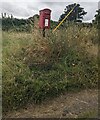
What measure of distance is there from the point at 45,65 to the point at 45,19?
5.16 ft

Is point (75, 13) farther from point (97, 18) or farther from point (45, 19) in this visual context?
point (45, 19)

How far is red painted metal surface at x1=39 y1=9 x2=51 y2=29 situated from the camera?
6766 mm

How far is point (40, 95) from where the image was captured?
4711 millimetres

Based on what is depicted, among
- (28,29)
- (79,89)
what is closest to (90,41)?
(28,29)

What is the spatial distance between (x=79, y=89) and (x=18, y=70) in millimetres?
1300

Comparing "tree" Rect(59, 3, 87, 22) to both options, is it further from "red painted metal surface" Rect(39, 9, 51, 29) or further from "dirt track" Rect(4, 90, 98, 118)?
"dirt track" Rect(4, 90, 98, 118)

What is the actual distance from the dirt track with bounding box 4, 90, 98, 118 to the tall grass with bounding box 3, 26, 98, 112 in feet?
0.49

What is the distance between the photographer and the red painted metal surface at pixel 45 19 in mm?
6766

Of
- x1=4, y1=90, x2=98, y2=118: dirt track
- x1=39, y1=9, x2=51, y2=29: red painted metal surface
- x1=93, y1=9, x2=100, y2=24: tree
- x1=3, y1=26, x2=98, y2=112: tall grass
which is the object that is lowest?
x1=4, y1=90, x2=98, y2=118: dirt track

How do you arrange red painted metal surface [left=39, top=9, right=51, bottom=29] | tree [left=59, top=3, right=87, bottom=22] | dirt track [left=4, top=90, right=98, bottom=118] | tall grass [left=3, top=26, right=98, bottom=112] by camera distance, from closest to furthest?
dirt track [left=4, top=90, right=98, bottom=118], tall grass [left=3, top=26, right=98, bottom=112], red painted metal surface [left=39, top=9, right=51, bottom=29], tree [left=59, top=3, right=87, bottom=22]

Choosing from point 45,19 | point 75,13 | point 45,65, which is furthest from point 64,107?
point 75,13

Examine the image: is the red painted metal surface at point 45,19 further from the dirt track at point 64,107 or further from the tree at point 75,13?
the dirt track at point 64,107

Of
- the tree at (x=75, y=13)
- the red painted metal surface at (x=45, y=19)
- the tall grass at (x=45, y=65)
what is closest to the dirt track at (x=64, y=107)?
the tall grass at (x=45, y=65)

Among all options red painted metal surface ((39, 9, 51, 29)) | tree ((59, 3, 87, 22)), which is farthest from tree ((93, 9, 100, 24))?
red painted metal surface ((39, 9, 51, 29))
